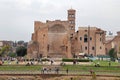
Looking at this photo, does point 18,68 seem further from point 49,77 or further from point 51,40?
point 51,40

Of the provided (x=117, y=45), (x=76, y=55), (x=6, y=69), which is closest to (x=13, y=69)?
(x=6, y=69)

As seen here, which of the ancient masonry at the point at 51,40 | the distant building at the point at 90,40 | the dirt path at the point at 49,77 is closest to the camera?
the dirt path at the point at 49,77

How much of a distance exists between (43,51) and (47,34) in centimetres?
362

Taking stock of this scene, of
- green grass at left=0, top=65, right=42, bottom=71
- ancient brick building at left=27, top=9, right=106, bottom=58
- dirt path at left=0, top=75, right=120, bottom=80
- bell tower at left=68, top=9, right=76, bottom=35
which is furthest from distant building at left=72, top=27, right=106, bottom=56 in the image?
dirt path at left=0, top=75, right=120, bottom=80

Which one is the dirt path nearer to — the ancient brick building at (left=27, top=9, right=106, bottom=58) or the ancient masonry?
the ancient masonry

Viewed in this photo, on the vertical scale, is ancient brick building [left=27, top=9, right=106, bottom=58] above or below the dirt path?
above

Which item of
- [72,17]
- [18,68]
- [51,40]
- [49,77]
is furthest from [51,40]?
[49,77]

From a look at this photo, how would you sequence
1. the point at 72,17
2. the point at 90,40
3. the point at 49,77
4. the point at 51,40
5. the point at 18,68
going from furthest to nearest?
1. the point at 72,17
2. the point at 90,40
3. the point at 51,40
4. the point at 18,68
5. the point at 49,77

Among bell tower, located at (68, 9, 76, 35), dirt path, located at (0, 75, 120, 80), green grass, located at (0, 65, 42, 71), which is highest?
bell tower, located at (68, 9, 76, 35)

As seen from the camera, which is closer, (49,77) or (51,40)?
(49,77)

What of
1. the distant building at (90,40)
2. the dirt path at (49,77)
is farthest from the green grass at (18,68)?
the distant building at (90,40)

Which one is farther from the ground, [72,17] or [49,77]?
[72,17]

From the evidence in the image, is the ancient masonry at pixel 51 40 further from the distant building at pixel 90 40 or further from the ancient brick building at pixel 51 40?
the distant building at pixel 90 40

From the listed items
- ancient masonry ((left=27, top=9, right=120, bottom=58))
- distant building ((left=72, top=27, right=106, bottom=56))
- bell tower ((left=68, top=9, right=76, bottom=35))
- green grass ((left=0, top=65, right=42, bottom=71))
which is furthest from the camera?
bell tower ((left=68, top=9, right=76, bottom=35))
